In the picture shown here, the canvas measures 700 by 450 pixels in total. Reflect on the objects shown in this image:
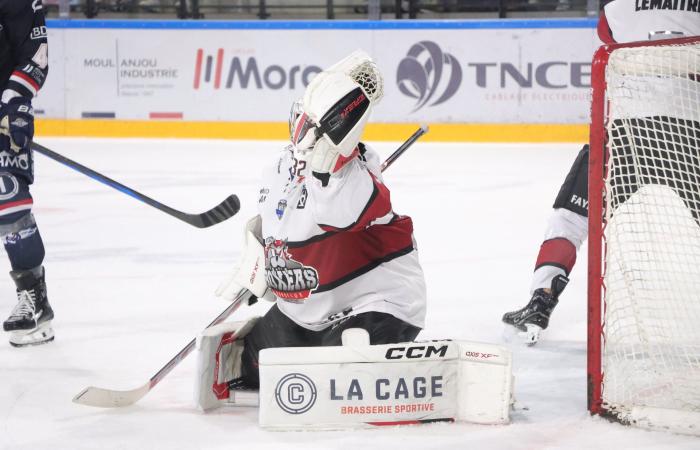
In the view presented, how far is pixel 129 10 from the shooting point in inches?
318

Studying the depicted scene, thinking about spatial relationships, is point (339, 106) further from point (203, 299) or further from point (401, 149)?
point (203, 299)

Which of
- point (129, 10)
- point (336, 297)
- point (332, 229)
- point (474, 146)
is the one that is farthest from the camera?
point (129, 10)

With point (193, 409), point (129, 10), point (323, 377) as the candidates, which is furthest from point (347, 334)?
point (129, 10)

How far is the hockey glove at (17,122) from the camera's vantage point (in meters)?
2.49

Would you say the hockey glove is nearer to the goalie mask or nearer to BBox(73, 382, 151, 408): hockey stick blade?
BBox(73, 382, 151, 408): hockey stick blade

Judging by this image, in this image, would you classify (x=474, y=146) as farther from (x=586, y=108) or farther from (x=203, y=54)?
(x=203, y=54)

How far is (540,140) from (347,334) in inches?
216

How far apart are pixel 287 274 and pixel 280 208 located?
0.13 metres

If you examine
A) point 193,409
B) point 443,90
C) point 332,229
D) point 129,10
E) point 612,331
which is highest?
point 129,10

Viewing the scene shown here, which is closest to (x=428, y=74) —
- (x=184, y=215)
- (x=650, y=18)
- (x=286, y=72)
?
(x=286, y=72)

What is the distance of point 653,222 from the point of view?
1975 mm

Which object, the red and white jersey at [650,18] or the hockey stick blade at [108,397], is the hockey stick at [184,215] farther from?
the red and white jersey at [650,18]

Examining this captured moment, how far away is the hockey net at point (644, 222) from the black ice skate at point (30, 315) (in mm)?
1402

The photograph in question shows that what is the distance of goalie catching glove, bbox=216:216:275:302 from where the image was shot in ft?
6.89
